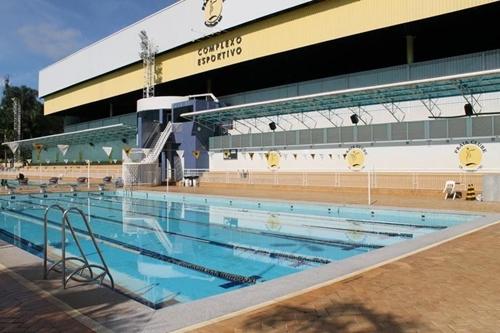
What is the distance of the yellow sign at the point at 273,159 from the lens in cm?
2666

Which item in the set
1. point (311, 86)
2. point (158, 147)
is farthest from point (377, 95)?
point (158, 147)

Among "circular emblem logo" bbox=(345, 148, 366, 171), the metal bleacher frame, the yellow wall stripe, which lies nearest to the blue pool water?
"circular emblem logo" bbox=(345, 148, 366, 171)

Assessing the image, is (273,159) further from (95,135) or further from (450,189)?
(95,135)

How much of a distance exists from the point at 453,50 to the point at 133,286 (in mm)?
21750

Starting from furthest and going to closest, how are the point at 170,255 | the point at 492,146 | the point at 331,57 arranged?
the point at 331,57, the point at 492,146, the point at 170,255

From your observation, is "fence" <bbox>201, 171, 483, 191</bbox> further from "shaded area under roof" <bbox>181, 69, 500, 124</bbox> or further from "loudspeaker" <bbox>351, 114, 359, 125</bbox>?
"shaded area under roof" <bbox>181, 69, 500, 124</bbox>

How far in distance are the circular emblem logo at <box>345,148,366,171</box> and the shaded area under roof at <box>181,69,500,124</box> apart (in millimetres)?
2582

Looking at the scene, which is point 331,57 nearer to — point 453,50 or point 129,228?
point 453,50

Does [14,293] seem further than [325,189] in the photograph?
No

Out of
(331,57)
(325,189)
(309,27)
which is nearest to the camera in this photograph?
(325,189)

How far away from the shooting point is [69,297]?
464cm

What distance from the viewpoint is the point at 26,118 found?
74688mm

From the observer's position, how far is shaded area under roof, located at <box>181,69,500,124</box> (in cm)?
1864

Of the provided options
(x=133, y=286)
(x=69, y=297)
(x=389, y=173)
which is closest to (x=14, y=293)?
(x=69, y=297)
